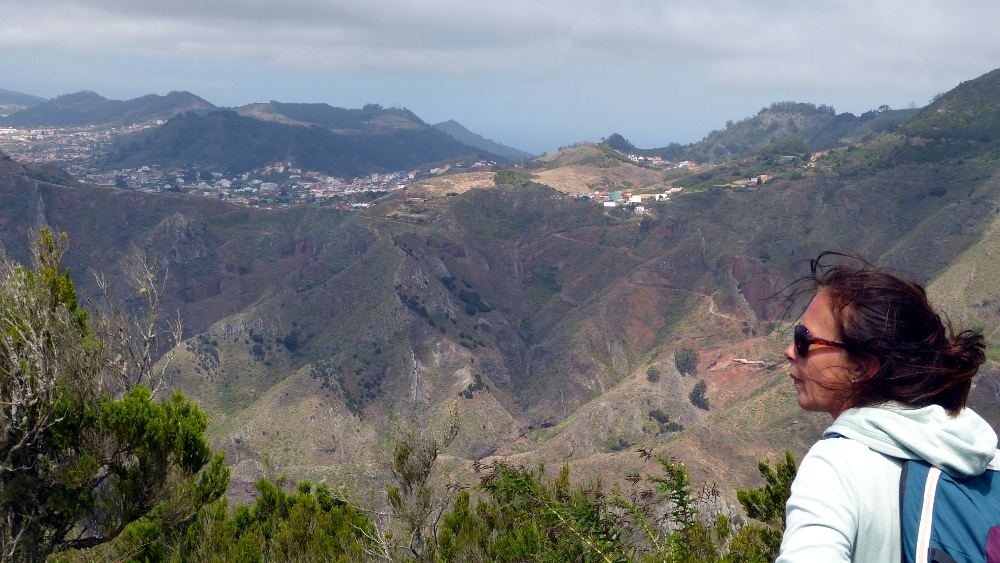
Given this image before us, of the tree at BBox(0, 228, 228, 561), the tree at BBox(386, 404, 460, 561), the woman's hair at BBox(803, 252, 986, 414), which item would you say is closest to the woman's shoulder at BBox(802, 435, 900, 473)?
the woman's hair at BBox(803, 252, 986, 414)

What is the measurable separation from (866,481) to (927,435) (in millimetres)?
252

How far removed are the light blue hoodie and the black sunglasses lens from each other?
0.44 metres

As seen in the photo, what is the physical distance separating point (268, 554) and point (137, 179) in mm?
153364

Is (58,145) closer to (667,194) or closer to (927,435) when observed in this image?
(667,194)

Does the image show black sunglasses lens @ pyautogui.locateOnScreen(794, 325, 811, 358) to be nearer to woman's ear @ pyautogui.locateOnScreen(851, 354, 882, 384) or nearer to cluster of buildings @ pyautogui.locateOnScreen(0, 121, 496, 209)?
woman's ear @ pyautogui.locateOnScreen(851, 354, 882, 384)

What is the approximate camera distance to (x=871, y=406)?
2.06 meters

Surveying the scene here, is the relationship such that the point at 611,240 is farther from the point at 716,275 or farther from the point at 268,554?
the point at 268,554

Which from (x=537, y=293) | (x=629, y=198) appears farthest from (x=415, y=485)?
(x=629, y=198)

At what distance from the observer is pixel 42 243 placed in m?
8.34

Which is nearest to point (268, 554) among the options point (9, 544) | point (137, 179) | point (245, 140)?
point (9, 544)

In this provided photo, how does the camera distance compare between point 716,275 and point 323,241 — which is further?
point 323,241

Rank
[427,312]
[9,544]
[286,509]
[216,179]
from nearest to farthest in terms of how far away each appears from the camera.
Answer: [9,544]
[286,509]
[427,312]
[216,179]

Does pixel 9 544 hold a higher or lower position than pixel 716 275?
higher

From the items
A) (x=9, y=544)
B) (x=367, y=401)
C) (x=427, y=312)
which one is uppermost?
(x=9, y=544)
